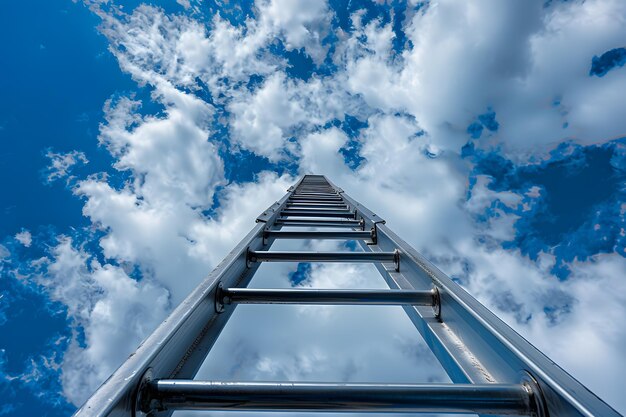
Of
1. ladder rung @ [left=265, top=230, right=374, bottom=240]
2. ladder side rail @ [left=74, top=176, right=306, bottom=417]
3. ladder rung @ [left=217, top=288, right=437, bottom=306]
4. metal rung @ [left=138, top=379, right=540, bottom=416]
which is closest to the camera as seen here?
ladder side rail @ [left=74, top=176, right=306, bottom=417]

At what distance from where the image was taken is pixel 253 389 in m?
1.08

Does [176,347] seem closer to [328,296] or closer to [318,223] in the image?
[328,296]

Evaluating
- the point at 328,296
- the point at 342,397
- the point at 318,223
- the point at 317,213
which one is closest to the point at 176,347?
the point at 342,397

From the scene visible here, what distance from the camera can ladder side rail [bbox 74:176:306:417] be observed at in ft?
3.09

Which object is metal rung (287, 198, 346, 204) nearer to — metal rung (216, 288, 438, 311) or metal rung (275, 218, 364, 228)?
metal rung (275, 218, 364, 228)

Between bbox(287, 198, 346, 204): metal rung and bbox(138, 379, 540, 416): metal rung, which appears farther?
bbox(287, 198, 346, 204): metal rung

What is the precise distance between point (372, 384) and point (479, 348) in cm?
61

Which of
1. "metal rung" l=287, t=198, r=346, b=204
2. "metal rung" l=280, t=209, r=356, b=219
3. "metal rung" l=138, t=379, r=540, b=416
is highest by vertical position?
"metal rung" l=287, t=198, r=346, b=204

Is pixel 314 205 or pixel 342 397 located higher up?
pixel 314 205

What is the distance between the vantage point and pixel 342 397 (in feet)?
3.54

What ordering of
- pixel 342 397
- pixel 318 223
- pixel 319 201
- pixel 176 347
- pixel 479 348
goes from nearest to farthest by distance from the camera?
pixel 342 397 → pixel 176 347 → pixel 479 348 → pixel 318 223 → pixel 319 201

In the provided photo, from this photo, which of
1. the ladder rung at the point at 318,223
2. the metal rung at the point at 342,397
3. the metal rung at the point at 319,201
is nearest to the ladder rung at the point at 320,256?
the ladder rung at the point at 318,223

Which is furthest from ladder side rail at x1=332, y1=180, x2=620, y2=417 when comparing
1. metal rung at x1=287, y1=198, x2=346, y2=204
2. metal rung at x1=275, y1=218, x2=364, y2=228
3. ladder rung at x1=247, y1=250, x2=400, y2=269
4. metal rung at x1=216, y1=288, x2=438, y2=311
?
metal rung at x1=287, y1=198, x2=346, y2=204

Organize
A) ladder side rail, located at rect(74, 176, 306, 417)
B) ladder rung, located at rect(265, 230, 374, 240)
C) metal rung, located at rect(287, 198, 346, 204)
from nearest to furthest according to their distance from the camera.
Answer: ladder side rail, located at rect(74, 176, 306, 417)
ladder rung, located at rect(265, 230, 374, 240)
metal rung, located at rect(287, 198, 346, 204)
